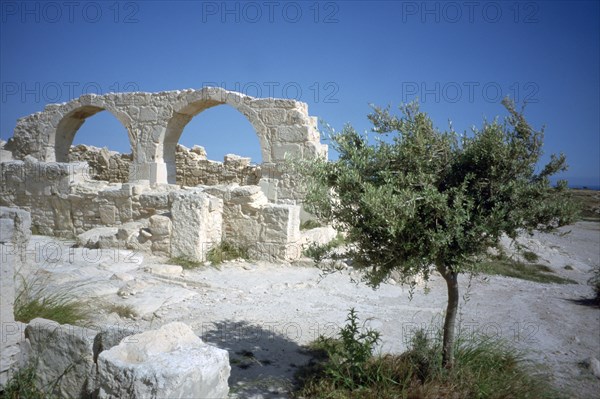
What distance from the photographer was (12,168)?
31.5 feet

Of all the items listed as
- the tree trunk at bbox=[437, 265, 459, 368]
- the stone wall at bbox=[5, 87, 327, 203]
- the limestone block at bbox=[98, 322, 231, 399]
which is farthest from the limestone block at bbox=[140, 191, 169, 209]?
the tree trunk at bbox=[437, 265, 459, 368]

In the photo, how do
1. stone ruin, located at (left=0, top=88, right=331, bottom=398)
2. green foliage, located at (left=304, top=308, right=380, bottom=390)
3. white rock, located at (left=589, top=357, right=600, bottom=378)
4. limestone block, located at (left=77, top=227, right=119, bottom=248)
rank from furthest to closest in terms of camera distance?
limestone block, located at (left=77, top=227, right=119, bottom=248), white rock, located at (left=589, top=357, right=600, bottom=378), green foliage, located at (left=304, top=308, right=380, bottom=390), stone ruin, located at (left=0, top=88, right=331, bottom=398)

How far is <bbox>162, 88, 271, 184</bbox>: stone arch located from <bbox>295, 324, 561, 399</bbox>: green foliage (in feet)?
27.6

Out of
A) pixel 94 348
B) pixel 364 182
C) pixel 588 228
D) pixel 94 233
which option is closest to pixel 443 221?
pixel 364 182

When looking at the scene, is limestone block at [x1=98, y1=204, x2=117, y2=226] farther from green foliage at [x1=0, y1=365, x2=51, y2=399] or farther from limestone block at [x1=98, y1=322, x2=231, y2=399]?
limestone block at [x1=98, y1=322, x2=231, y2=399]

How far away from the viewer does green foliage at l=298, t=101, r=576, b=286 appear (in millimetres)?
3125

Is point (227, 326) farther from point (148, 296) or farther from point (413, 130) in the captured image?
point (413, 130)

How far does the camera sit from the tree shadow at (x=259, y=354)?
355 centimetres

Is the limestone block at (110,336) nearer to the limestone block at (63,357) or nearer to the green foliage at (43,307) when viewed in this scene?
the limestone block at (63,357)

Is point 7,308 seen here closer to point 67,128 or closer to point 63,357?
point 63,357

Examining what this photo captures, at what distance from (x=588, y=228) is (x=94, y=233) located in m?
18.4

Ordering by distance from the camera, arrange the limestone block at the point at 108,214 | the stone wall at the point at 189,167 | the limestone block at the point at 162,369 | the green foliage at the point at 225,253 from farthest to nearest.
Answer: the stone wall at the point at 189,167, the limestone block at the point at 108,214, the green foliage at the point at 225,253, the limestone block at the point at 162,369

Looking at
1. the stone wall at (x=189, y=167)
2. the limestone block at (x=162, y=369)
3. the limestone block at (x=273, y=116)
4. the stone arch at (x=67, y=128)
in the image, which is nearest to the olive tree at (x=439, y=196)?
the limestone block at (x=162, y=369)

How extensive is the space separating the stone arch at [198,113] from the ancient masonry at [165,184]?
1.1 inches
